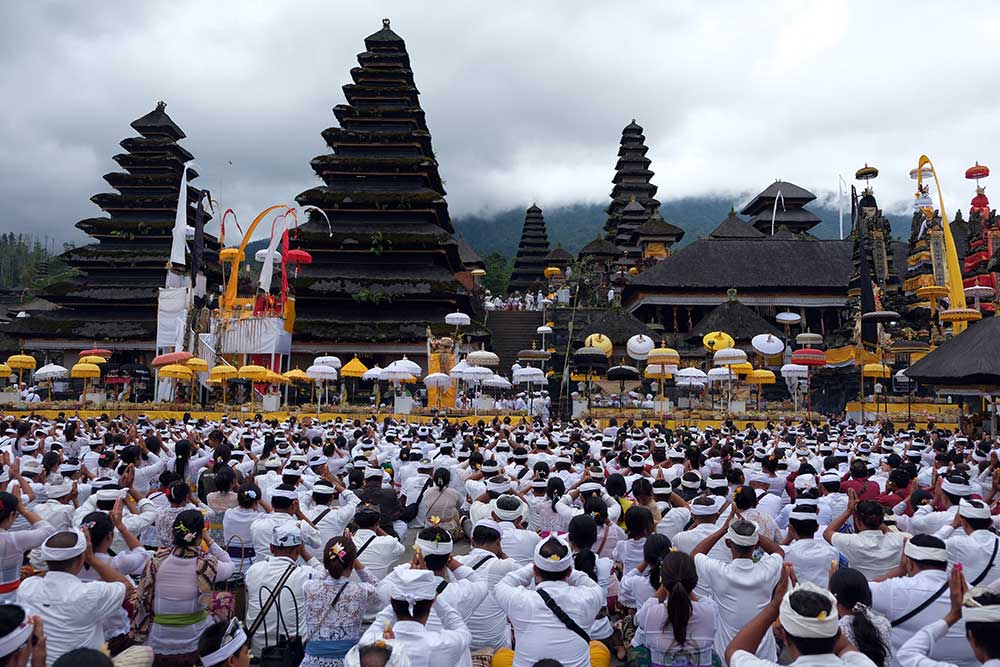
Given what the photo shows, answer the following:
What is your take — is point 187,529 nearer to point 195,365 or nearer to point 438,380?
point 438,380

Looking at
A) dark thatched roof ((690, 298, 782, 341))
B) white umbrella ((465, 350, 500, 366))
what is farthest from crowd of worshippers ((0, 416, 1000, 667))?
dark thatched roof ((690, 298, 782, 341))

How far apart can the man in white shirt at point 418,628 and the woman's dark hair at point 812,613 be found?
6.76 ft

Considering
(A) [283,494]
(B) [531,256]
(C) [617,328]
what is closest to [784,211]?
(C) [617,328]

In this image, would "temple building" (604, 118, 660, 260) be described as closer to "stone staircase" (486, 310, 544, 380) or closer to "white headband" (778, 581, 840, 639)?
"stone staircase" (486, 310, 544, 380)

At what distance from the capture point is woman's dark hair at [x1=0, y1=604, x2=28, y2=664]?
12.9 feet

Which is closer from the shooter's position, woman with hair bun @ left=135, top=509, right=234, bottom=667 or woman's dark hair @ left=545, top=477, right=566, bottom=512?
woman with hair bun @ left=135, top=509, right=234, bottom=667

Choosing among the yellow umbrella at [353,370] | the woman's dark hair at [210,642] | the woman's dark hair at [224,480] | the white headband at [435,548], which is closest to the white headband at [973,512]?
the white headband at [435,548]

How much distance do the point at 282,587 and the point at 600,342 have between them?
29.1 metres

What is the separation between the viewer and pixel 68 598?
5195 millimetres

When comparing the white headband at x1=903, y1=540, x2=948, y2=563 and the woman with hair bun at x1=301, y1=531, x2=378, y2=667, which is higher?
the white headband at x1=903, y1=540, x2=948, y2=563

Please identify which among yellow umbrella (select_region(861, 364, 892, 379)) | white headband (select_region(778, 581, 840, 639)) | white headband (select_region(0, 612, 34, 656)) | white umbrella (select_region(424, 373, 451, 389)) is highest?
yellow umbrella (select_region(861, 364, 892, 379))

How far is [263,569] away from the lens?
20.6ft

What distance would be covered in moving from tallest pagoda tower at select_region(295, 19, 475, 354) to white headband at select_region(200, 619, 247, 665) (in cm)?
3732

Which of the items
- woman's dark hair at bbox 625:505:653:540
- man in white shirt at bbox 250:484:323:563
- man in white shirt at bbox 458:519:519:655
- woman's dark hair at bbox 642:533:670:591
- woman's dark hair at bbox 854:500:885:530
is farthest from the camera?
man in white shirt at bbox 250:484:323:563
